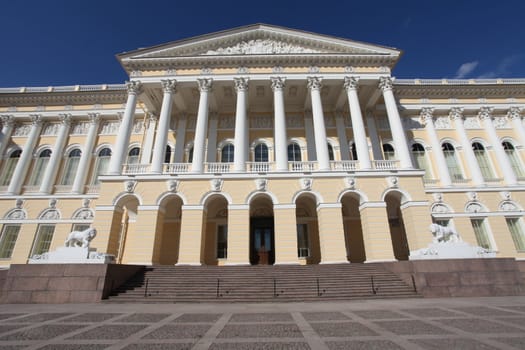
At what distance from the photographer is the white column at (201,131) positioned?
1558 cm

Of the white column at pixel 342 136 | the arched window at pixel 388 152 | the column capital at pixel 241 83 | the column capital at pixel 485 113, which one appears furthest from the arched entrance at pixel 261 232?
the column capital at pixel 485 113

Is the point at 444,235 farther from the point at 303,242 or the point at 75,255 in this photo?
the point at 75,255

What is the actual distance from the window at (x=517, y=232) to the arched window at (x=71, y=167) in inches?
1308

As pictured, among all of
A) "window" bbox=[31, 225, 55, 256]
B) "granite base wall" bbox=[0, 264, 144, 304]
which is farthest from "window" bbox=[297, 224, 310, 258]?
"window" bbox=[31, 225, 55, 256]

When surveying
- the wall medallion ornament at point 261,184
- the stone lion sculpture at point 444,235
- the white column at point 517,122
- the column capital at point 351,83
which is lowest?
the stone lion sculpture at point 444,235

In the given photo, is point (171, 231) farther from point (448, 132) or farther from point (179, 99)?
point (448, 132)

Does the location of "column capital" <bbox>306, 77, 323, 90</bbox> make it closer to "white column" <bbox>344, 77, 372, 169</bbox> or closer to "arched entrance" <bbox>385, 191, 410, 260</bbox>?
"white column" <bbox>344, 77, 372, 169</bbox>

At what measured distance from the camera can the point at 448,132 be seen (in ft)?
67.5

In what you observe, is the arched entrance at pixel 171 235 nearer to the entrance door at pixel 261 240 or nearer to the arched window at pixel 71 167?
the entrance door at pixel 261 240

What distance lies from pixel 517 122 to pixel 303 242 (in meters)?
20.9

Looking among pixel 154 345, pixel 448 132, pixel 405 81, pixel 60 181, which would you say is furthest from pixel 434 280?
pixel 60 181

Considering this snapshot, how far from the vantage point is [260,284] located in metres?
10.6

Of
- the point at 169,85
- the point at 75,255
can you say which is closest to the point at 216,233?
the point at 75,255

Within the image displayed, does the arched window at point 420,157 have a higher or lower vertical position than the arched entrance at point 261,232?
higher
